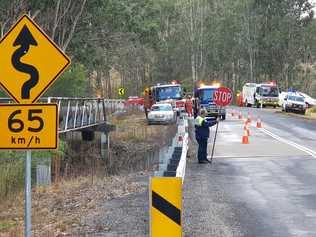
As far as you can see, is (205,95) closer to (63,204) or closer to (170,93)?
(170,93)

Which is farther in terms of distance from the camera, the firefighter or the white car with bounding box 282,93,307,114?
the white car with bounding box 282,93,307,114

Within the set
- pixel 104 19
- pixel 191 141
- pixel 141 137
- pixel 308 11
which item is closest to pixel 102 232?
pixel 191 141

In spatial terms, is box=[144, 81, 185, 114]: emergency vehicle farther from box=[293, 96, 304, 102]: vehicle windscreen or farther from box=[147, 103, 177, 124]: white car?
box=[293, 96, 304, 102]: vehicle windscreen

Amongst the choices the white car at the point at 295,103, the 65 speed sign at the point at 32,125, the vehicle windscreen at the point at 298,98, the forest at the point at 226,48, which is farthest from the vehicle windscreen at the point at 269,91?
the 65 speed sign at the point at 32,125

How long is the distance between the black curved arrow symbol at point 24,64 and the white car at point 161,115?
35710mm

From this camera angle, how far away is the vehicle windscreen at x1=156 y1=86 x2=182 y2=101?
5012 centimetres

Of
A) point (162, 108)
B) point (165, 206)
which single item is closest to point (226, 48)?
point (162, 108)

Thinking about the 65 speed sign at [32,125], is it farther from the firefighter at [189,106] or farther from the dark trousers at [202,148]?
the firefighter at [189,106]

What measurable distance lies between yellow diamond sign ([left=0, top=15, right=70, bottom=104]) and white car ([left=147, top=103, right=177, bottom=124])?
35676 millimetres

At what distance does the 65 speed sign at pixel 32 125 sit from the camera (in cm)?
769

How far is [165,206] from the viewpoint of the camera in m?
7.38

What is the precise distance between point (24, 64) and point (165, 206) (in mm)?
2206

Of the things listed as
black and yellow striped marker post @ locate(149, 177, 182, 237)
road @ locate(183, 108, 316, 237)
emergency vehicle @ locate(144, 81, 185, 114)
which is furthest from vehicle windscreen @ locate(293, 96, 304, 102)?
black and yellow striped marker post @ locate(149, 177, 182, 237)

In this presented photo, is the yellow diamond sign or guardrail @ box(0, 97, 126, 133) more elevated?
the yellow diamond sign
